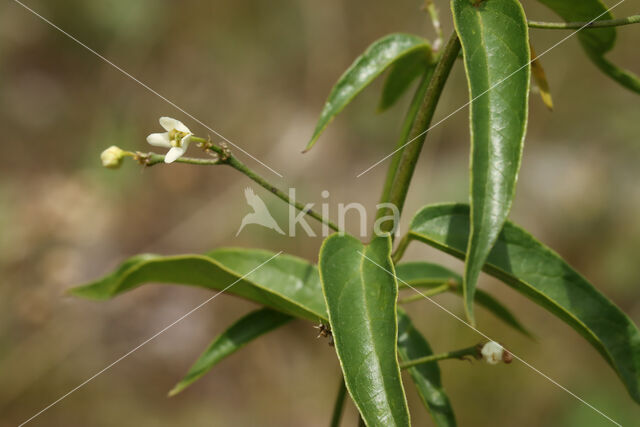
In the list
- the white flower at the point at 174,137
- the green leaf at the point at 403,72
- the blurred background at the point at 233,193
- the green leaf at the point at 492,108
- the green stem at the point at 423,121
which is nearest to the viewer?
the green leaf at the point at 492,108

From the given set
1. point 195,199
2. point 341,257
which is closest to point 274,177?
point 195,199

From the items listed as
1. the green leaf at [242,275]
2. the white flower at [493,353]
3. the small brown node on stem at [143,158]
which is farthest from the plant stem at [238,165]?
the white flower at [493,353]

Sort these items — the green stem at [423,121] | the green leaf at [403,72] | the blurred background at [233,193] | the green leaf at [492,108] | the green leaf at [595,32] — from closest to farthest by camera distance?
the green leaf at [492,108] → the green stem at [423,121] → the green leaf at [595,32] → the green leaf at [403,72] → the blurred background at [233,193]

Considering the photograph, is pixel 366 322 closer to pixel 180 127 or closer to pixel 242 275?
pixel 242 275

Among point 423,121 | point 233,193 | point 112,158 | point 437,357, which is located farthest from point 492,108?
point 233,193

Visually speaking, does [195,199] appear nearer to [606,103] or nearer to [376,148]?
[376,148]

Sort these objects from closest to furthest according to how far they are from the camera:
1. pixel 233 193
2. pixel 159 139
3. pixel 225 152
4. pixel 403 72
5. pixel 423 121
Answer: pixel 423 121, pixel 225 152, pixel 159 139, pixel 403 72, pixel 233 193

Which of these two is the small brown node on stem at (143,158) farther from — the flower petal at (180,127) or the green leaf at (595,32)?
the green leaf at (595,32)

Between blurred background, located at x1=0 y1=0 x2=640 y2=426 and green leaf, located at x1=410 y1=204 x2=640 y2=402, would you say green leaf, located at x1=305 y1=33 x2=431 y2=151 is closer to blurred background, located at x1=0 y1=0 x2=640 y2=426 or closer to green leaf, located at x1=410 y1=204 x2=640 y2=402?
green leaf, located at x1=410 y1=204 x2=640 y2=402
